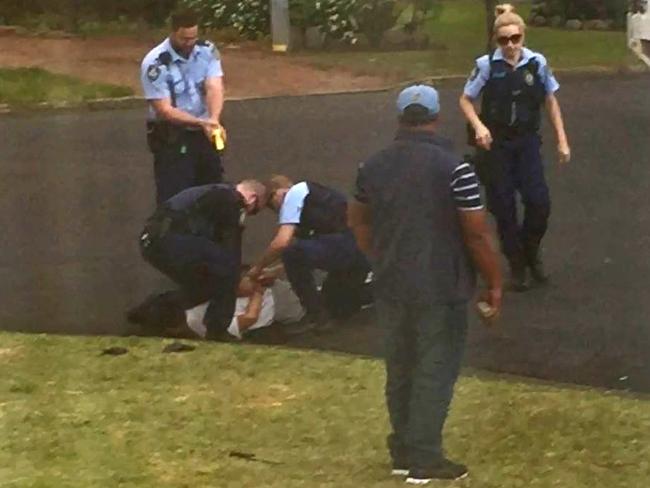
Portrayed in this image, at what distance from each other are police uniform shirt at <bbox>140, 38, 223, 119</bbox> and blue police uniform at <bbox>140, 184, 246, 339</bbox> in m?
0.60

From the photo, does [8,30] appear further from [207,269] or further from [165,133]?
[207,269]

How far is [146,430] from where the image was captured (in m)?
6.31

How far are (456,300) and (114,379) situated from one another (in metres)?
2.07

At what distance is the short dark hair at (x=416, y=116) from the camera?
18.2ft

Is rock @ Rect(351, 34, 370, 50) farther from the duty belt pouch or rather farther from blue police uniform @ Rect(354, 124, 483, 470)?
blue police uniform @ Rect(354, 124, 483, 470)

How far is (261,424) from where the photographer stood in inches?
251

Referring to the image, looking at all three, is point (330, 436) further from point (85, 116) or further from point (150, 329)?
point (85, 116)

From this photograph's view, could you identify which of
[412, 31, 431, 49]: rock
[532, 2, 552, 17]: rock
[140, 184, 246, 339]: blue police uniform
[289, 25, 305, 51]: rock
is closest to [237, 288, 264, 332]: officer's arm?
[140, 184, 246, 339]: blue police uniform

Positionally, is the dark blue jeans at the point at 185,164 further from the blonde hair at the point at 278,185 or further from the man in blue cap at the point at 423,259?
the man in blue cap at the point at 423,259

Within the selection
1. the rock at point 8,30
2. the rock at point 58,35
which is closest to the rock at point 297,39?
the rock at point 58,35

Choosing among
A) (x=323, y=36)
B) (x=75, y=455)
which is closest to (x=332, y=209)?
(x=75, y=455)

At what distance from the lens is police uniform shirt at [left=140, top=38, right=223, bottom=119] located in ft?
27.5

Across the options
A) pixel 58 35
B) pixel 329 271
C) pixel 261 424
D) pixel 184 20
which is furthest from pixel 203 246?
pixel 58 35

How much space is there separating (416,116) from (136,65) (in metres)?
9.98
